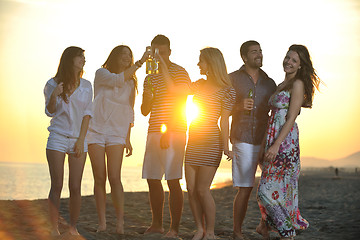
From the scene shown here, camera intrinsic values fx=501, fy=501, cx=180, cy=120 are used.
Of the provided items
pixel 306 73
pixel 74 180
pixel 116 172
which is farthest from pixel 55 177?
pixel 306 73

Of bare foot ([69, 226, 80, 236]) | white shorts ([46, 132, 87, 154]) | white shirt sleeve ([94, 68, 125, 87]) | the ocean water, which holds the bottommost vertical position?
the ocean water

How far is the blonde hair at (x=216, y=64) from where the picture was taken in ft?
20.0

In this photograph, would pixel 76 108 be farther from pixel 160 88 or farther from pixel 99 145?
pixel 160 88

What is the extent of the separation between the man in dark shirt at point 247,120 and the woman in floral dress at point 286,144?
333mm

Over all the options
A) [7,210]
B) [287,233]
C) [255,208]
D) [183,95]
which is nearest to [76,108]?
[183,95]

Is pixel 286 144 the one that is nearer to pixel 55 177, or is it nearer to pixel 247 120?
pixel 247 120

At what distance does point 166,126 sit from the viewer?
6.36 m

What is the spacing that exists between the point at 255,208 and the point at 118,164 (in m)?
5.80

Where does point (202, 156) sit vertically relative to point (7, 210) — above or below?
above

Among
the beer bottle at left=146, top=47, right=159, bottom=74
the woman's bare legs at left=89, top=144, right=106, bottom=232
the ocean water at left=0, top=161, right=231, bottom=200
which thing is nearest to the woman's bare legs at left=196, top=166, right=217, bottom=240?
the woman's bare legs at left=89, top=144, right=106, bottom=232

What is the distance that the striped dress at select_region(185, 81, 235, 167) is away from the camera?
6125 millimetres

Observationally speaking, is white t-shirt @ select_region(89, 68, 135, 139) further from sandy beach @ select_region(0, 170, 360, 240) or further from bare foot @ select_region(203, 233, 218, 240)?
bare foot @ select_region(203, 233, 218, 240)

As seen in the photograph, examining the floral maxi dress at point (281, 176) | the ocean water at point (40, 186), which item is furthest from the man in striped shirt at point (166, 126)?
the ocean water at point (40, 186)

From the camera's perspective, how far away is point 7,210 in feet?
28.4
